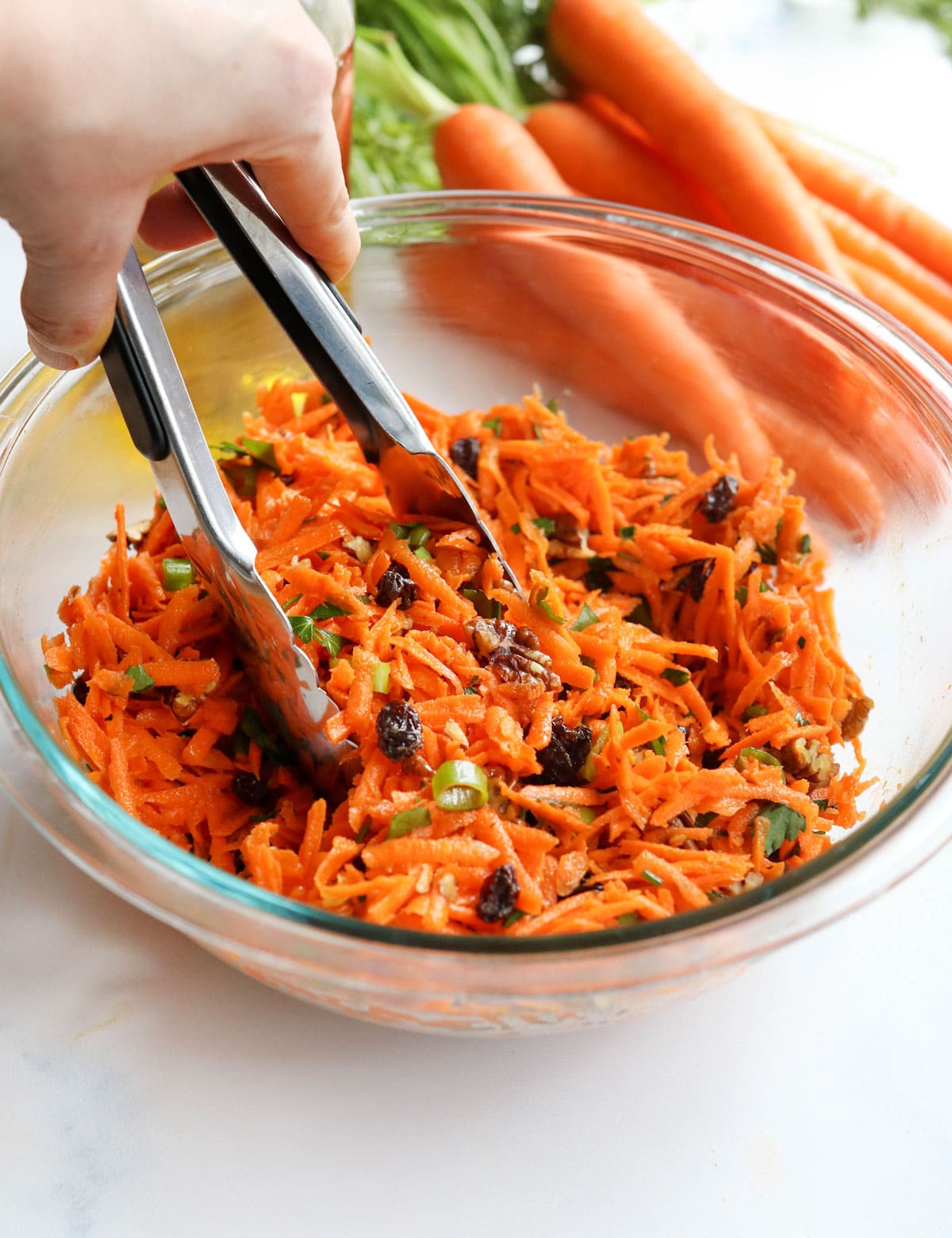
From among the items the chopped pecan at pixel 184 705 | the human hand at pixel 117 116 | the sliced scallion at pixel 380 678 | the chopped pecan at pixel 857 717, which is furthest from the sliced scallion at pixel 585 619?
the human hand at pixel 117 116

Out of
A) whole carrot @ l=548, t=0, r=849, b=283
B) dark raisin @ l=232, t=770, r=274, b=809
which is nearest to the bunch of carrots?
whole carrot @ l=548, t=0, r=849, b=283

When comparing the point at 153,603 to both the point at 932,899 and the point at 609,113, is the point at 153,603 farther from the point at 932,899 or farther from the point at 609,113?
the point at 609,113

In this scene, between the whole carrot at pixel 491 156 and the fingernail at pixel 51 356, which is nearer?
the fingernail at pixel 51 356

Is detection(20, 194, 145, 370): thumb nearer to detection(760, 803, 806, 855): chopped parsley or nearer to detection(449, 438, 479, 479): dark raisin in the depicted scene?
detection(449, 438, 479, 479): dark raisin

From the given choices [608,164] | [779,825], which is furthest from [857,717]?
[608,164]

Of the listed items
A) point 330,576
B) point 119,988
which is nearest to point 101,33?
point 330,576

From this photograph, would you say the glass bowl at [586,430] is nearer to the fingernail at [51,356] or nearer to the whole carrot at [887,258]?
the fingernail at [51,356]
